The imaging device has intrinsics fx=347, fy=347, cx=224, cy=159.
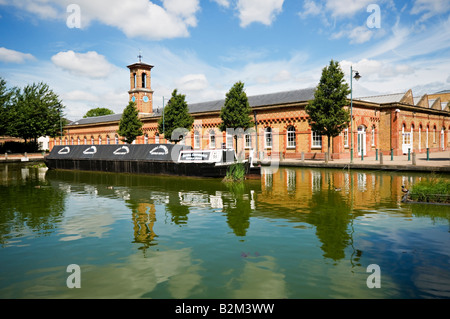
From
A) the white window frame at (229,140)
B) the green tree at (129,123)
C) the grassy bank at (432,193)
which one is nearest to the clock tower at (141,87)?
the green tree at (129,123)

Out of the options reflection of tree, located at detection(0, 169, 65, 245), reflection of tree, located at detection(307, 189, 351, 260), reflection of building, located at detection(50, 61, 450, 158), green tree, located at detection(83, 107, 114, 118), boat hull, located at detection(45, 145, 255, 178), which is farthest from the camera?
green tree, located at detection(83, 107, 114, 118)

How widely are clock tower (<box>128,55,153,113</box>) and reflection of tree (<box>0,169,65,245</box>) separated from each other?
34.9 metres

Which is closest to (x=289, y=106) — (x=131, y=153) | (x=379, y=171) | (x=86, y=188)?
(x=379, y=171)

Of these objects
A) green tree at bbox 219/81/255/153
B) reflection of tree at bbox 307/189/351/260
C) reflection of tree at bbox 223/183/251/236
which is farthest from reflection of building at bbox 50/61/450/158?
A: reflection of tree at bbox 307/189/351/260

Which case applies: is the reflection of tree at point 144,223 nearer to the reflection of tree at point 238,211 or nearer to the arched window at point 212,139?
the reflection of tree at point 238,211

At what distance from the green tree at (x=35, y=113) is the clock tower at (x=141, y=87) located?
1203 centimetres

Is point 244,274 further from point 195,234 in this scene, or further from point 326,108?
point 326,108

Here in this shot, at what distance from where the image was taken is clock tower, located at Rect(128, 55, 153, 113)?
4962 centimetres

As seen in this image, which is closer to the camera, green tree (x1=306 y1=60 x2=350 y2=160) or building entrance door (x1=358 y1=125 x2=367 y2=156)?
green tree (x1=306 y1=60 x2=350 y2=160)

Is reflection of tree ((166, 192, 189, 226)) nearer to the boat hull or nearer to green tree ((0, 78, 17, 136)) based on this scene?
the boat hull

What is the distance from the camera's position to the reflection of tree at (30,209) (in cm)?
858

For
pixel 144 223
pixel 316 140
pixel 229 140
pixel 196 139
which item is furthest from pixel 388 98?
pixel 144 223

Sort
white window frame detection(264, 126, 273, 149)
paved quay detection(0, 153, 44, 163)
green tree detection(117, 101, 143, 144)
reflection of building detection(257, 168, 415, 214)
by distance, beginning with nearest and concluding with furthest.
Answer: reflection of building detection(257, 168, 415, 214), white window frame detection(264, 126, 273, 149), green tree detection(117, 101, 143, 144), paved quay detection(0, 153, 44, 163)
